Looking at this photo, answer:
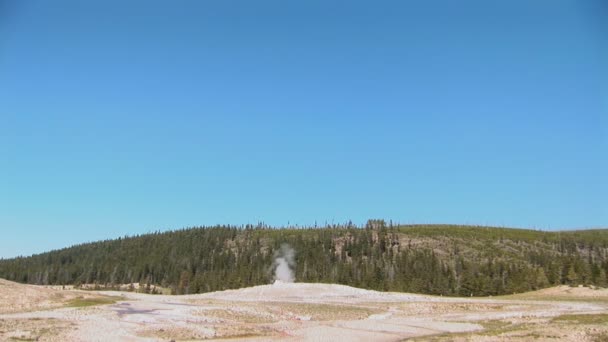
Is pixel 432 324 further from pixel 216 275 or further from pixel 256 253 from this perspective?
pixel 256 253

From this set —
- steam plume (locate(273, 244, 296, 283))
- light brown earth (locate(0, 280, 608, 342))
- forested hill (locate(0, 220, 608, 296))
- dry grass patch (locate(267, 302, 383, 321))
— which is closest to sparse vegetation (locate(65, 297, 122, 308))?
light brown earth (locate(0, 280, 608, 342))

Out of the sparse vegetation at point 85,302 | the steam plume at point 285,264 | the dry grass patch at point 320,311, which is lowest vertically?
the dry grass patch at point 320,311

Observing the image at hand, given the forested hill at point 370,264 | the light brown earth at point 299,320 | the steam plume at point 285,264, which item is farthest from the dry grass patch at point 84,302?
the steam plume at point 285,264

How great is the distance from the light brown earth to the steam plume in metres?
74.2

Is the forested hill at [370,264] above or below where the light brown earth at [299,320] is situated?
above

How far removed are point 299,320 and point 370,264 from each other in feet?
315

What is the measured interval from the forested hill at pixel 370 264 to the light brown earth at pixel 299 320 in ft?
136

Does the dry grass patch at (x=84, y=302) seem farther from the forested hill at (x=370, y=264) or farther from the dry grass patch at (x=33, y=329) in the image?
the forested hill at (x=370, y=264)

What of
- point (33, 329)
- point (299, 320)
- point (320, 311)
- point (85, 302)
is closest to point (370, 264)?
point (320, 311)

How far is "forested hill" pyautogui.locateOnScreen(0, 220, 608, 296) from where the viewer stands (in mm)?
101188

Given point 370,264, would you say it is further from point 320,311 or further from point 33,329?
point 33,329

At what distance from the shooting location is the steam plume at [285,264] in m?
136

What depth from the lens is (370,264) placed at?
136500 mm

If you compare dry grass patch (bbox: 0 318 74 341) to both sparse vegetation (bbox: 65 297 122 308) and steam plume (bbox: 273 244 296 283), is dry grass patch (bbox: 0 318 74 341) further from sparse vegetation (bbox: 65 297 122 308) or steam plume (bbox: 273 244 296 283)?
steam plume (bbox: 273 244 296 283)
